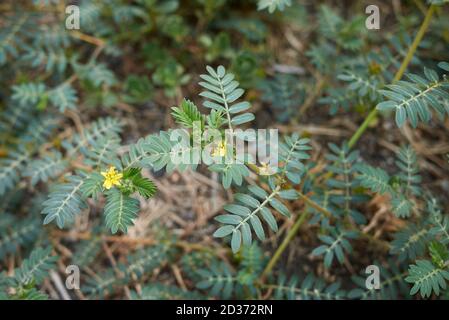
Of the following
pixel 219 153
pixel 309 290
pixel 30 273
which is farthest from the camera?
pixel 309 290

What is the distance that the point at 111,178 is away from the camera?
177 centimetres

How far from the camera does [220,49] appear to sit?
2.63 metres

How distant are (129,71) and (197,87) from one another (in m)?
0.40

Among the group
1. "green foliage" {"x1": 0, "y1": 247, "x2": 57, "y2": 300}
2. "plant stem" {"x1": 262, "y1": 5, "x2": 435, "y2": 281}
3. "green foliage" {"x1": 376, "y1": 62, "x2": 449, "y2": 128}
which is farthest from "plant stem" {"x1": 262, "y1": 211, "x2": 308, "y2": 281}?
"green foliage" {"x1": 0, "y1": 247, "x2": 57, "y2": 300}

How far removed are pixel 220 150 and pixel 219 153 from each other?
1cm

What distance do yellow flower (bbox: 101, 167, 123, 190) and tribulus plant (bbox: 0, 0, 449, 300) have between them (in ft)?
0.06

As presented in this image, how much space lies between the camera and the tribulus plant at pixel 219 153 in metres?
1.81

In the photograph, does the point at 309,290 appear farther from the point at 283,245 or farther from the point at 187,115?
the point at 187,115

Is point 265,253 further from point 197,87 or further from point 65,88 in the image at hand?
point 65,88

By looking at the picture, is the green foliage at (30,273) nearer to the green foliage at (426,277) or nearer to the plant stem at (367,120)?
the plant stem at (367,120)

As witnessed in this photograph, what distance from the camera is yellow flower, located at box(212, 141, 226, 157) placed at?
1661 mm

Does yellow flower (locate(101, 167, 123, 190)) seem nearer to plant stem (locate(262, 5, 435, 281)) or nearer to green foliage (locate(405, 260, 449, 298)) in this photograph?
plant stem (locate(262, 5, 435, 281))

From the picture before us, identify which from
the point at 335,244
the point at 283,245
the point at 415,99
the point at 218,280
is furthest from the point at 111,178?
the point at 415,99

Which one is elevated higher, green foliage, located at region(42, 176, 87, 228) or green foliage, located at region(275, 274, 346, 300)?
green foliage, located at region(42, 176, 87, 228)
